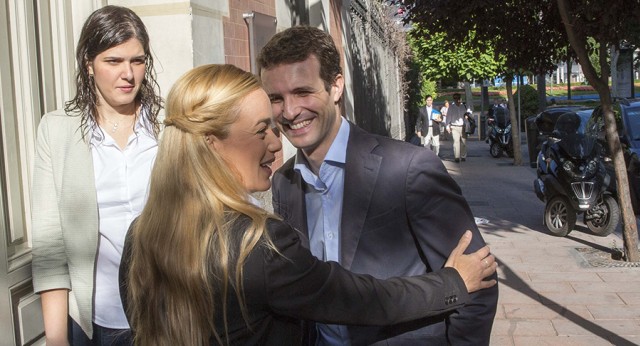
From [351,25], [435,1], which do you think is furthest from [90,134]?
[351,25]

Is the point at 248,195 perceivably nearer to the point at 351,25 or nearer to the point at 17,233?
the point at 17,233

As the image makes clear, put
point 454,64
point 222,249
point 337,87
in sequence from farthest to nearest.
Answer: point 454,64, point 337,87, point 222,249

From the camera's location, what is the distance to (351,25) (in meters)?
13.2

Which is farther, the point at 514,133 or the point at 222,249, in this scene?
the point at 514,133

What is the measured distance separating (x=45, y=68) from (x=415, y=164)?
2.26 metres

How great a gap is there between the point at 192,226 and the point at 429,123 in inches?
730

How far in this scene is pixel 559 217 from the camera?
1016 cm

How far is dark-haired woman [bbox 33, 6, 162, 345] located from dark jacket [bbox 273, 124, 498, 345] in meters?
0.91

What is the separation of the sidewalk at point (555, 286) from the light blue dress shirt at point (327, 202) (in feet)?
12.2

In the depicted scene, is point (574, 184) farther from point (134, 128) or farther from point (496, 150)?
point (496, 150)

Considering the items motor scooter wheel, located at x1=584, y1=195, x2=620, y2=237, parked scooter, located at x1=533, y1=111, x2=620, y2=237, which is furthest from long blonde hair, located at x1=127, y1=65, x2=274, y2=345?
motor scooter wheel, located at x1=584, y1=195, x2=620, y2=237

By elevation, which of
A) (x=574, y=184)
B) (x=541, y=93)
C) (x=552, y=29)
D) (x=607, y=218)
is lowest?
(x=607, y=218)

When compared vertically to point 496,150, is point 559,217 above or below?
below

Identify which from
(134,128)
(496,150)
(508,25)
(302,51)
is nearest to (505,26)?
(508,25)
